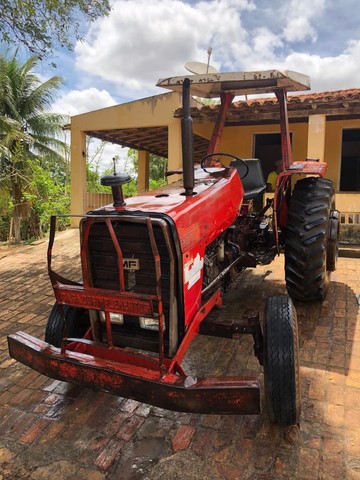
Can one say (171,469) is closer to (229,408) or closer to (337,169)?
(229,408)

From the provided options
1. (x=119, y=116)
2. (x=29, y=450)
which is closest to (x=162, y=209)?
(x=29, y=450)

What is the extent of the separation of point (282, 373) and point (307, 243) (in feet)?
5.83

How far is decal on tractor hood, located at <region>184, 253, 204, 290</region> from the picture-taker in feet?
7.57

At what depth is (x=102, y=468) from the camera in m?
2.12

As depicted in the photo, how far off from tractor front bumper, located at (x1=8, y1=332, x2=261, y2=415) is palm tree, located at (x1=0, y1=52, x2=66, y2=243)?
11502 mm

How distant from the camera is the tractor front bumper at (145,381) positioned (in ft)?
6.43

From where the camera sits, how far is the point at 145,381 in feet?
6.61

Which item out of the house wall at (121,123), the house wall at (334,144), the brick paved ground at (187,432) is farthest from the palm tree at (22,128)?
the brick paved ground at (187,432)

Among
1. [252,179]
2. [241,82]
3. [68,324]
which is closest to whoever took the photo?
[68,324]

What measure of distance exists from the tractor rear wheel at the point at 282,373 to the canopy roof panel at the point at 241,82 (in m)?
2.00

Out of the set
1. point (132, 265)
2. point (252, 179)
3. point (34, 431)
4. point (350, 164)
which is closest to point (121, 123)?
point (252, 179)

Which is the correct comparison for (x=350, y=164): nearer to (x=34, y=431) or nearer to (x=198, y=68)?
(x=198, y=68)

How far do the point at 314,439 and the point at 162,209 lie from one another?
157cm

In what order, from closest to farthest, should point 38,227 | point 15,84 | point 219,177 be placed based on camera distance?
point 219,177, point 15,84, point 38,227
